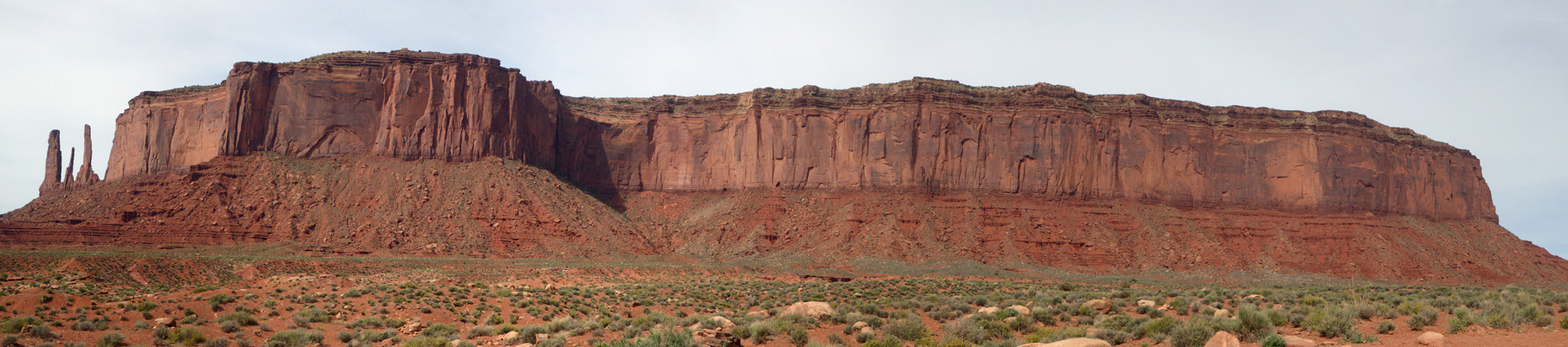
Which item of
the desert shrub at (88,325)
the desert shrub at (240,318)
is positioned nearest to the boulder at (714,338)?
the desert shrub at (240,318)

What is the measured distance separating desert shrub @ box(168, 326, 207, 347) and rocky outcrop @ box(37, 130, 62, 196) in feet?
247

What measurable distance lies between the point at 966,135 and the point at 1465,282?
32290 millimetres

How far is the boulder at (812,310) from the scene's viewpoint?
1000 inches

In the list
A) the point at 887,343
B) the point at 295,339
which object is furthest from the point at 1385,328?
the point at 295,339

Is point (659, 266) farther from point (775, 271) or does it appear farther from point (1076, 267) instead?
point (1076, 267)

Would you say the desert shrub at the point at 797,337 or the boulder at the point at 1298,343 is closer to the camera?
the boulder at the point at 1298,343

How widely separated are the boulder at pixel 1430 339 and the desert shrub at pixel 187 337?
24.4 meters

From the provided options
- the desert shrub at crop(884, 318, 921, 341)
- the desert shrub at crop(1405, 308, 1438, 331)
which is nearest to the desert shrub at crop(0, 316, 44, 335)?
the desert shrub at crop(884, 318, 921, 341)

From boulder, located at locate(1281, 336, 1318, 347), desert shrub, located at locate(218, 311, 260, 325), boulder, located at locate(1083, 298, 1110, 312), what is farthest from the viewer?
boulder, located at locate(1083, 298, 1110, 312)

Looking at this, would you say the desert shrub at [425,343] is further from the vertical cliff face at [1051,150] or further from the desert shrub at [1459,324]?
the vertical cliff face at [1051,150]

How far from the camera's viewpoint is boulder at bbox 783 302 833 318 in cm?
2539

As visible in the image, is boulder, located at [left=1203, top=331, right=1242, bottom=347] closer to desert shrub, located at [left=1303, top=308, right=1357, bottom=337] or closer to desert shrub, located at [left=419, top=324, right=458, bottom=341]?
desert shrub, located at [left=1303, top=308, right=1357, bottom=337]

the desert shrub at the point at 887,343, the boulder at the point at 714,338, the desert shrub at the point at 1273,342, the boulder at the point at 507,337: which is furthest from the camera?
the boulder at the point at 507,337

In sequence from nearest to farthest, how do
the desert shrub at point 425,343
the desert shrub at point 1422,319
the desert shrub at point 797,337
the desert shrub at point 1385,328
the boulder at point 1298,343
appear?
the boulder at point 1298,343 → the desert shrub at point 1385,328 → the desert shrub at point 1422,319 → the desert shrub at point 797,337 → the desert shrub at point 425,343
